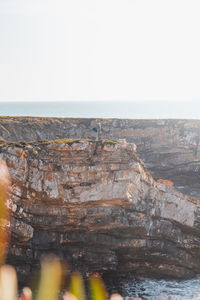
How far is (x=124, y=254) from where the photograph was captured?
23078 mm

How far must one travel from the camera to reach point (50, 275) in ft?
70.3

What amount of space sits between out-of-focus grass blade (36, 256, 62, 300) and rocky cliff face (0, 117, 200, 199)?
79.4 ft

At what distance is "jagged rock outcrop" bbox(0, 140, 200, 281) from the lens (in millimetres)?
20859

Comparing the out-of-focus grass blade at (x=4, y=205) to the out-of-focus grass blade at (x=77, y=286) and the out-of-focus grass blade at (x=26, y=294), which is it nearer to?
the out-of-focus grass blade at (x=26, y=294)

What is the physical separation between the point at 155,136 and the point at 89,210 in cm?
3063

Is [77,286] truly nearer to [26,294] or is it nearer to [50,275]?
[50,275]

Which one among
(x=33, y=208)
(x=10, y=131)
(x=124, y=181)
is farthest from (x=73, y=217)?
(x=10, y=131)

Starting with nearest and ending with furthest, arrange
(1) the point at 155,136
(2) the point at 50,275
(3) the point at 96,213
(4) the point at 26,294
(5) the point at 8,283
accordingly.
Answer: (4) the point at 26,294 → (5) the point at 8,283 → (2) the point at 50,275 → (3) the point at 96,213 → (1) the point at 155,136

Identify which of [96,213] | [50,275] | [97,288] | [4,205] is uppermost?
[4,205]

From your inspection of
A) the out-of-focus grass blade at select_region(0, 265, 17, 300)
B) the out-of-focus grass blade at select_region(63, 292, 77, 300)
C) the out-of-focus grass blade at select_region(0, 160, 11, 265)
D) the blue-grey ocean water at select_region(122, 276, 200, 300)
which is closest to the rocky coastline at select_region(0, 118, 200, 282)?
the out-of-focus grass blade at select_region(0, 160, 11, 265)

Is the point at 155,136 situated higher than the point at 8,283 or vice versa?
the point at 155,136

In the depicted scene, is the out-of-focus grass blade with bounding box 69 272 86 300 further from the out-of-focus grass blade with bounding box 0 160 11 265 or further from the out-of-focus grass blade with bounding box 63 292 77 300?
the out-of-focus grass blade with bounding box 0 160 11 265

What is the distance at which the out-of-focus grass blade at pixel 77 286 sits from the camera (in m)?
20.2

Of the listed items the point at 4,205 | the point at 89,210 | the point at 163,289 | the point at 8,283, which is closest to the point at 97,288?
the point at 163,289
